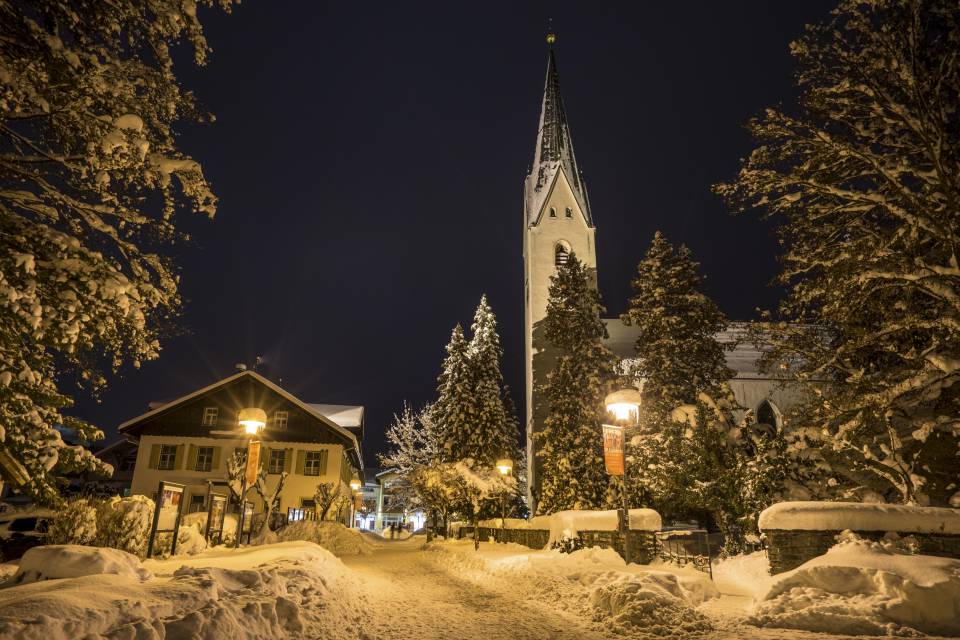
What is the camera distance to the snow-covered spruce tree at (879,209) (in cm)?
1024

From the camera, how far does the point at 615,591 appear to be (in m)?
8.57

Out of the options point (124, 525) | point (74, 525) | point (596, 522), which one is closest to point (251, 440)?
point (124, 525)

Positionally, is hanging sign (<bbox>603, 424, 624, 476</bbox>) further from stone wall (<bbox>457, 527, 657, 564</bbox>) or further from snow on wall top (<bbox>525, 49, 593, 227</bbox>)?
snow on wall top (<bbox>525, 49, 593, 227</bbox>)

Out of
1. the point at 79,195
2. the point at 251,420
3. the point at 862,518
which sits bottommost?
the point at 862,518

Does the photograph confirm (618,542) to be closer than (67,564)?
No

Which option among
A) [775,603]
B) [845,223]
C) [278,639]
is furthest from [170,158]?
[845,223]

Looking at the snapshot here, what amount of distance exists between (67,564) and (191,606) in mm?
2941

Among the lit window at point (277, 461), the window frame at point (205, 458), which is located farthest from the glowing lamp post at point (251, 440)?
the window frame at point (205, 458)

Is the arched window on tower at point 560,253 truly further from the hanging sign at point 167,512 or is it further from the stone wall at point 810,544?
the stone wall at point 810,544

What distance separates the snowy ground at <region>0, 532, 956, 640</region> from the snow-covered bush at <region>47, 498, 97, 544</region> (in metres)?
1.52

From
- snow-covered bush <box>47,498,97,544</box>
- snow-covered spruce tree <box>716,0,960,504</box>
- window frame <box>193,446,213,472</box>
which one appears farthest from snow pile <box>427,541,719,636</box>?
window frame <box>193,446,213,472</box>

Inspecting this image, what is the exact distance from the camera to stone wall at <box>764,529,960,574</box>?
28.4ft

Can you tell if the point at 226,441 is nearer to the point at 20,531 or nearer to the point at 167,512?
the point at 20,531

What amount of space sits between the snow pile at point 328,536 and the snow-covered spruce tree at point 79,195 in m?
16.5
